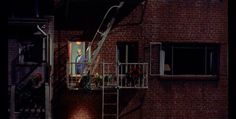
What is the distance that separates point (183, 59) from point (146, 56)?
55.9 inches

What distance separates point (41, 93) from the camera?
15.2 meters

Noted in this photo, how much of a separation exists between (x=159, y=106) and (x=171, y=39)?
2614 millimetres

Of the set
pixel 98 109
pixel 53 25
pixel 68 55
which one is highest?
pixel 53 25

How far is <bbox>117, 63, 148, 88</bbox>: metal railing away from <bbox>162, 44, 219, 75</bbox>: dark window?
1.02m

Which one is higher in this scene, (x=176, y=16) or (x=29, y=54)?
(x=176, y=16)

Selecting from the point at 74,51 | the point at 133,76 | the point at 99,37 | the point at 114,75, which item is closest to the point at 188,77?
the point at 133,76

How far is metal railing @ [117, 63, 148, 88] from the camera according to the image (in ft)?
49.0

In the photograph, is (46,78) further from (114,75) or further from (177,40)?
(177,40)

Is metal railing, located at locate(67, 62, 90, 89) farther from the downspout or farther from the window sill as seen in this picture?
the window sill

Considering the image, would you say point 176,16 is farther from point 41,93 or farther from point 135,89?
point 41,93

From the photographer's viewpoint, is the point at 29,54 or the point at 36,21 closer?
the point at 36,21

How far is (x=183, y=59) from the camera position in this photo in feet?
51.8

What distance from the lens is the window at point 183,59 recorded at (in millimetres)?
15773

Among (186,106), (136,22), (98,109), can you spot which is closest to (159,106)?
(186,106)
